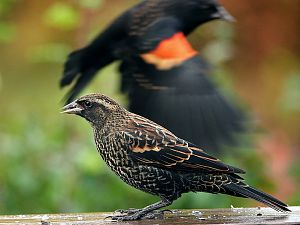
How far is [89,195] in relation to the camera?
657 centimetres

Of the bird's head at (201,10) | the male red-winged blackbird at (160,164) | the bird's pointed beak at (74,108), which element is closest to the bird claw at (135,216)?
the male red-winged blackbird at (160,164)

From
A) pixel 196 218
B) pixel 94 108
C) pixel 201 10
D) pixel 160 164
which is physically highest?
pixel 94 108

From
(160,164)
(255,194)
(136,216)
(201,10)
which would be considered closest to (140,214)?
(136,216)

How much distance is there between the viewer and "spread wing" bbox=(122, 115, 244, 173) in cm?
450

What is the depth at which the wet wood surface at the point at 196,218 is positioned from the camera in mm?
4152

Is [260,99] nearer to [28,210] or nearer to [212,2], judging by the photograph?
[212,2]

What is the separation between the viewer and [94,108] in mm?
4715

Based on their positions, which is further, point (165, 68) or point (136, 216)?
point (165, 68)

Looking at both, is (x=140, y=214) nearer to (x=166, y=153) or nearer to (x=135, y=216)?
(x=135, y=216)

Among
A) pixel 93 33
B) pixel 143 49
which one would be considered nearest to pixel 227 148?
pixel 143 49

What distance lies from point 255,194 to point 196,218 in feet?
0.97

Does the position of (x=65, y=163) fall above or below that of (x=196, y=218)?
below

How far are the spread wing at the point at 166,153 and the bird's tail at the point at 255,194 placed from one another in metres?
0.13

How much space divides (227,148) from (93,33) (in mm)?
2021
